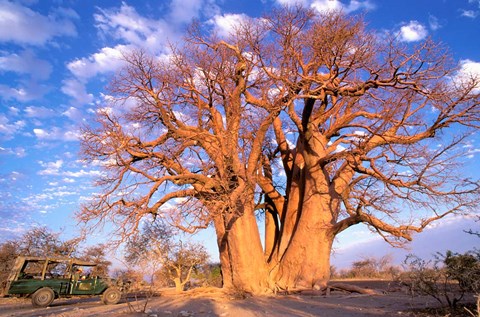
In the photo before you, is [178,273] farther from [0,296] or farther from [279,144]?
[0,296]

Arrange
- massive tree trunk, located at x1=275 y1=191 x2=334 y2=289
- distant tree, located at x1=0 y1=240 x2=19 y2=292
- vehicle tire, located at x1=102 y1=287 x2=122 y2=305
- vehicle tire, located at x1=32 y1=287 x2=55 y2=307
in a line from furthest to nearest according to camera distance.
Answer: distant tree, located at x1=0 y1=240 x2=19 y2=292, vehicle tire, located at x1=102 y1=287 x2=122 y2=305, vehicle tire, located at x1=32 y1=287 x2=55 y2=307, massive tree trunk, located at x1=275 y1=191 x2=334 y2=289

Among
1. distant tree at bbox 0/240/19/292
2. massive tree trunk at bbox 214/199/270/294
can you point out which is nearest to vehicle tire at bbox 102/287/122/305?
massive tree trunk at bbox 214/199/270/294

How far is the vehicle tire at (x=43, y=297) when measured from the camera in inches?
388

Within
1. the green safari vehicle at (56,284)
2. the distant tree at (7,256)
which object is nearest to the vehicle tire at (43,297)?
the green safari vehicle at (56,284)

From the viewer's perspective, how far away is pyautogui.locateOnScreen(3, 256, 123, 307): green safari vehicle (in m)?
10.1

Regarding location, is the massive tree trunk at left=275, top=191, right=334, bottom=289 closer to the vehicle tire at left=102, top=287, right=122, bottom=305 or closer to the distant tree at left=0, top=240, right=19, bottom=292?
the vehicle tire at left=102, top=287, right=122, bottom=305

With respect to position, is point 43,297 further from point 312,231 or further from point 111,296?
point 312,231

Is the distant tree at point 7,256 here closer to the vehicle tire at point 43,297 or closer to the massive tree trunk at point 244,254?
the vehicle tire at point 43,297

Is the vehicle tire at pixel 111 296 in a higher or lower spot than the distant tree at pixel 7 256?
lower

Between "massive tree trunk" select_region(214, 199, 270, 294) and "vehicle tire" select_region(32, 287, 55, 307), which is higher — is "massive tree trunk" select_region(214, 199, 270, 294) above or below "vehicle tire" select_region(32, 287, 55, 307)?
above

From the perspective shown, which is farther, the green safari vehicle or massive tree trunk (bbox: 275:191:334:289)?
the green safari vehicle

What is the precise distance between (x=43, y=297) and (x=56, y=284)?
48 centimetres

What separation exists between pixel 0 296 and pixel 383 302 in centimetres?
1311

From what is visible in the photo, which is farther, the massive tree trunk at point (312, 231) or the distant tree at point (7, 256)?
the distant tree at point (7, 256)
